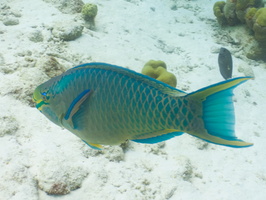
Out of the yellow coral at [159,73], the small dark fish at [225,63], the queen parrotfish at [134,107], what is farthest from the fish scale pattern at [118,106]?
the small dark fish at [225,63]

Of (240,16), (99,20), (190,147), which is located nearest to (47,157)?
(190,147)

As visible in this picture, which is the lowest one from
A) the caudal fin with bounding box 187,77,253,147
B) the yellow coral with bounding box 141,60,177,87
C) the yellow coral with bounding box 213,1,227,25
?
the yellow coral with bounding box 141,60,177,87

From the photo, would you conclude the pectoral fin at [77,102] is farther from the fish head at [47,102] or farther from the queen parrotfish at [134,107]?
the fish head at [47,102]

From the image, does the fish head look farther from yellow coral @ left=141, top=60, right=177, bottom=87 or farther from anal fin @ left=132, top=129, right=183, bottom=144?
yellow coral @ left=141, top=60, right=177, bottom=87

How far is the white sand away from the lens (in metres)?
3.18

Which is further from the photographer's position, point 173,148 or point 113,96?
point 173,148

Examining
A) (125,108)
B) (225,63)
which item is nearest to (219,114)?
(125,108)

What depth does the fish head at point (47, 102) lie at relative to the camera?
1688mm

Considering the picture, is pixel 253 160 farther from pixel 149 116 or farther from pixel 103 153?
pixel 149 116

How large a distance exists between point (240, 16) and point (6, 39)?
8.05 metres

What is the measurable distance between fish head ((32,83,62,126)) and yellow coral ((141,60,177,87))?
4183 millimetres

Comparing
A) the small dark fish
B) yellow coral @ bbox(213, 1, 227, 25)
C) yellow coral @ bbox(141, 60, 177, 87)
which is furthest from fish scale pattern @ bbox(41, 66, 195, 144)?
yellow coral @ bbox(213, 1, 227, 25)

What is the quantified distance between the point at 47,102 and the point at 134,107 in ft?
2.52

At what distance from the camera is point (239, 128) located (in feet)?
18.5
